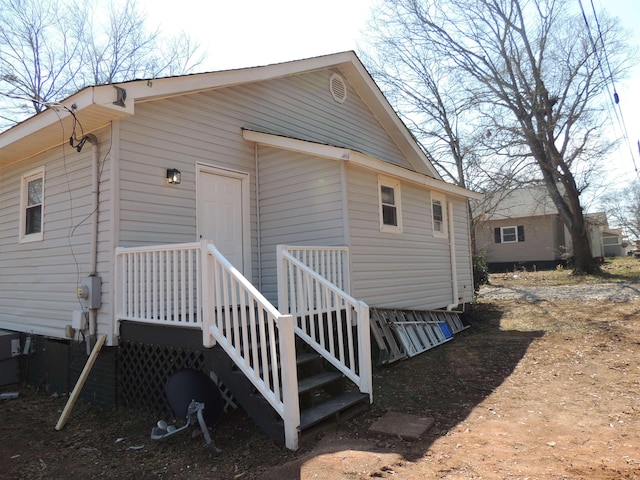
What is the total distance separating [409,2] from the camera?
19.1 meters

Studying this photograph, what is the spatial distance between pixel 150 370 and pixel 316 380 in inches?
79.0

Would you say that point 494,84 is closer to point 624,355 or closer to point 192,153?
point 624,355

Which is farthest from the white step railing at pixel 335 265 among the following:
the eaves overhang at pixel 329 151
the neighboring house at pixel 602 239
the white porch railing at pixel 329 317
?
the neighboring house at pixel 602 239

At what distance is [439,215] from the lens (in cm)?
980

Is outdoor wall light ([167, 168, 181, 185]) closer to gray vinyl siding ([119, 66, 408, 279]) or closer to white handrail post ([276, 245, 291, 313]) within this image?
gray vinyl siding ([119, 66, 408, 279])

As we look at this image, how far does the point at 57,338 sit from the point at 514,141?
1820 centimetres

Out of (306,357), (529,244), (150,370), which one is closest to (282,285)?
(306,357)

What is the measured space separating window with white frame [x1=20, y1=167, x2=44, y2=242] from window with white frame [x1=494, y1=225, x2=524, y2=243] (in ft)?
83.7

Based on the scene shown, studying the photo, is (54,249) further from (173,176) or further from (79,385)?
(79,385)

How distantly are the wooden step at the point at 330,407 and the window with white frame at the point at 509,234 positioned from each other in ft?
81.4

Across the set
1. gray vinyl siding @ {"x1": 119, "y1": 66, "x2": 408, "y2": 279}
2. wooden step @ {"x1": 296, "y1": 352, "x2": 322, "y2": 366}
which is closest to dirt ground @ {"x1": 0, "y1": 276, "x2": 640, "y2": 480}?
wooden step @ {"x1": 296, "y1": 352, "x2": 322, "y2": 366}

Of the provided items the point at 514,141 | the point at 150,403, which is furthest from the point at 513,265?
the point at 150,403

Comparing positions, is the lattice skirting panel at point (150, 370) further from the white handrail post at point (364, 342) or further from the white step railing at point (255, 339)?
the white handrail post at point (364, 342)

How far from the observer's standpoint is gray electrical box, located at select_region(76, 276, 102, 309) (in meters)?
5.38
